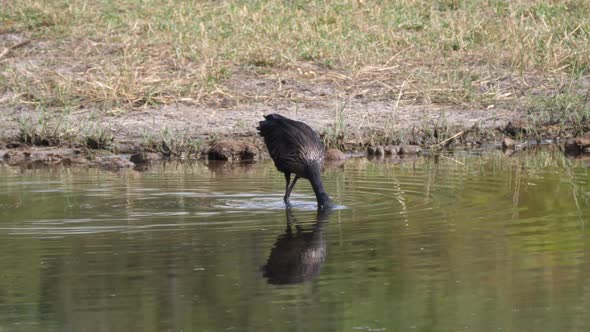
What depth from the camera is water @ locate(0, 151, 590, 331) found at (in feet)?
18.5

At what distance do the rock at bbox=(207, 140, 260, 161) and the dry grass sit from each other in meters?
1.64

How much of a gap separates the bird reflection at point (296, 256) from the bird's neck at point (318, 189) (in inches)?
18.3

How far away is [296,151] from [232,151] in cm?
290

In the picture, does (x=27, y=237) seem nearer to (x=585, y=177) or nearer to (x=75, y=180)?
(x=75, y=180)

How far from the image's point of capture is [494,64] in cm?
1520

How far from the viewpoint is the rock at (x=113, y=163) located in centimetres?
1173

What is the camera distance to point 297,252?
723cm

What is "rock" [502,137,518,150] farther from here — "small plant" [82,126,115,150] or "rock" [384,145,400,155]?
"small plant" [82,126,115,150]

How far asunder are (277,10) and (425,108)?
3823 mm

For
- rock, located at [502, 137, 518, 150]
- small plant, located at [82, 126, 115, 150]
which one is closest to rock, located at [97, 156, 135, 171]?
small plant, located at [82, 126, 115, 150]

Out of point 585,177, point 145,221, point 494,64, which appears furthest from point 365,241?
point 494,64

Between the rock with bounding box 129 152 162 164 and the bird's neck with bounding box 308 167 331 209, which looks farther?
the rock with bounding box 129 152 162 164

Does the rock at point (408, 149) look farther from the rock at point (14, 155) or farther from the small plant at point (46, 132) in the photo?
the rock at point (14, 155)

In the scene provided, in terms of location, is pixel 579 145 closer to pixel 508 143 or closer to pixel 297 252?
pixel 508 143
